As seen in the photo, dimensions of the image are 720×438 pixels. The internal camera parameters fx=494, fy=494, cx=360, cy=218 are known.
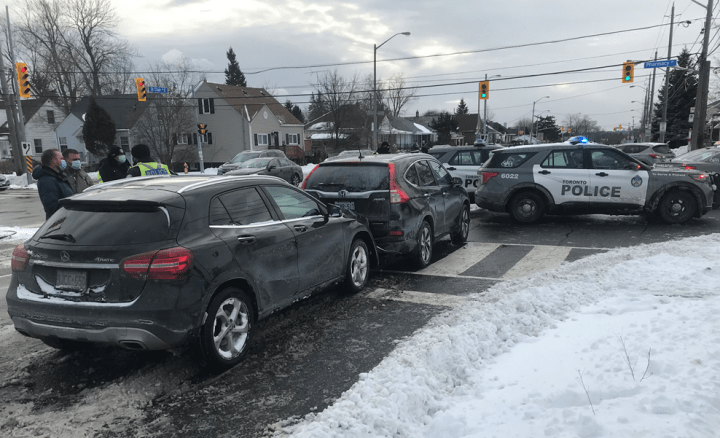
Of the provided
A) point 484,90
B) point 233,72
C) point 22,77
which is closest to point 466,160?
point 484,90

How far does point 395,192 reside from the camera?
6.79 metres

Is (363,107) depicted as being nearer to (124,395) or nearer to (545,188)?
(545,188)

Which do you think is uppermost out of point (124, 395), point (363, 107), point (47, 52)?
point (47, 52)

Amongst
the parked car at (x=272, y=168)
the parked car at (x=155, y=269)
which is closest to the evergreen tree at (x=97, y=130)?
the parked car at (x=272, y=168)

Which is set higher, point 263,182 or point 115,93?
point 115,93

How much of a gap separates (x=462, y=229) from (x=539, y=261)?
181 cm

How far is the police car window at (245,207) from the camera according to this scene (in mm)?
4355

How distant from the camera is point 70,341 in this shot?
3834mm

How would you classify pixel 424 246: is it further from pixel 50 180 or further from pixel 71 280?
pixel 50 180

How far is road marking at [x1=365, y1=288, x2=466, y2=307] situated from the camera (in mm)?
5785

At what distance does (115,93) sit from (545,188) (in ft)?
184

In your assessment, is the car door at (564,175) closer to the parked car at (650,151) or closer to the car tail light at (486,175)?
the car tail light at (486,175)

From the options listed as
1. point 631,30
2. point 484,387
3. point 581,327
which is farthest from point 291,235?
point 631,30

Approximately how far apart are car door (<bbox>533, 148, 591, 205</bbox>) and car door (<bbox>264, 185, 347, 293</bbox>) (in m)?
6.51
